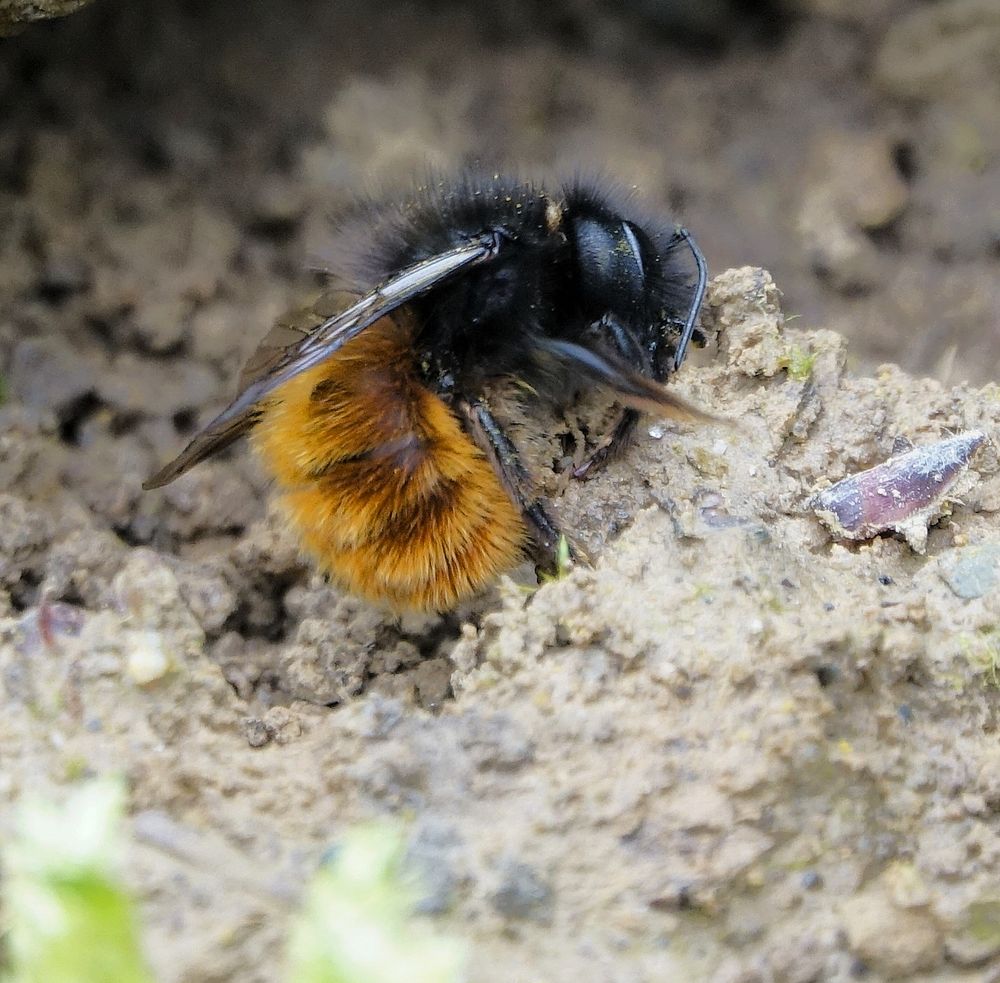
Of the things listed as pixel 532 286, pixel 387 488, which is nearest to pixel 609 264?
pixel 532 286

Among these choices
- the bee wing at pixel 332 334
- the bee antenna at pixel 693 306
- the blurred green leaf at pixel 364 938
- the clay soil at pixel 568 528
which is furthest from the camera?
the bee antenna at pixel 693 306

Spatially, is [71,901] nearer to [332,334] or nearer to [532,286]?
[332,334]

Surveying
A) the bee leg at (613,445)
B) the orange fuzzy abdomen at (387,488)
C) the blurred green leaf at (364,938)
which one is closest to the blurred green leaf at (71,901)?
the blurred green leaf at (364,938)

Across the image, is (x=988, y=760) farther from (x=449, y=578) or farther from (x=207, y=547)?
(x=207, y=547)

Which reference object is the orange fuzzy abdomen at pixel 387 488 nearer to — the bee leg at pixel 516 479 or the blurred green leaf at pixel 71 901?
the bee leg at pixel 516 479

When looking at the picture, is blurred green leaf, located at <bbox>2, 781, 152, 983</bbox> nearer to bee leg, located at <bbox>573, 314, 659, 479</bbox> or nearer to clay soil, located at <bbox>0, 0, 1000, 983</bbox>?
clay soil, located at <bbox>0, 0, 1000, 983</bbox>
